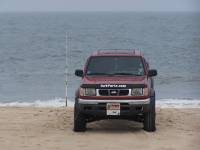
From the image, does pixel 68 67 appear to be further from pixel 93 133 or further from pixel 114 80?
pixel 114 80

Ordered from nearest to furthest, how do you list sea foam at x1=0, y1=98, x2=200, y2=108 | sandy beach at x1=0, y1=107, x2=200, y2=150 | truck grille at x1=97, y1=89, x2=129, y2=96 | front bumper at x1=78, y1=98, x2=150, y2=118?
sandy beach at x1=0, y1=107, x2=200, y2=150, front bumper at x1=78, y1=98, x2=150, y2=118, truck grille at x1=97, y1=89, x2=129, y2=96, sea foam at x1=0, y1=98, x2=200, y2=108

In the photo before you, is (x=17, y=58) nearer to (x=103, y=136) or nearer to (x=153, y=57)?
(x=153, y=57)

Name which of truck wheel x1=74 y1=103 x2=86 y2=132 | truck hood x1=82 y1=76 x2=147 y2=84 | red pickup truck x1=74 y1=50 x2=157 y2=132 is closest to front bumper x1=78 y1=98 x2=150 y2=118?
→ red pickup truck x1=74 y1=50 x2=157 y2=132

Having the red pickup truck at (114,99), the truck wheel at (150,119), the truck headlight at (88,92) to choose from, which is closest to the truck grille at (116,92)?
the red pickup truck at (114,99)

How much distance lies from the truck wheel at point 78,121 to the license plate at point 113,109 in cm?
66

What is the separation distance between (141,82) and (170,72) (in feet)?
67.9

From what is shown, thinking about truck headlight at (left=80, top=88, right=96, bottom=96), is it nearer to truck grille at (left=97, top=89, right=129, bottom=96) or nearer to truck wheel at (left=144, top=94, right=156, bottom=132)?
truck grille at (left=97, top=89, right=129, bottom=96)

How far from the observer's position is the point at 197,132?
44.5 ft

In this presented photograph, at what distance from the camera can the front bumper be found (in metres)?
12.9

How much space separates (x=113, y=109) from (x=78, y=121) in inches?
34.4

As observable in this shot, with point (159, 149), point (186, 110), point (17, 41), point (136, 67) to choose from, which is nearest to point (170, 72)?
point (186, 110)

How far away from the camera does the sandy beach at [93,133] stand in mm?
12047

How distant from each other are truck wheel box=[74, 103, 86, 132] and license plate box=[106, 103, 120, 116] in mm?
663

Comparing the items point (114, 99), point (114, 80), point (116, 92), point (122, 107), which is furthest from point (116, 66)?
point (122, 107)
